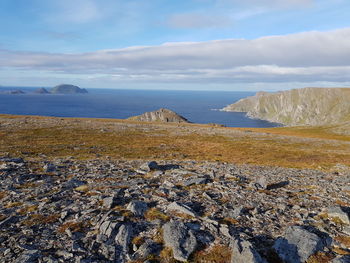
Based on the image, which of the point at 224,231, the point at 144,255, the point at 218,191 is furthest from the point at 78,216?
the point at 218,191

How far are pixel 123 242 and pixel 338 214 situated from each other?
1212 cm

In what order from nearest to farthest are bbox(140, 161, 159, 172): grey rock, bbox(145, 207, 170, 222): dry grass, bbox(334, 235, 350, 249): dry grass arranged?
bbox(334, 235, 350, 249): dry grass, bbox(145, 207, 170, 222): dry grass, bbox(140, 161, 159, 172): grey rock

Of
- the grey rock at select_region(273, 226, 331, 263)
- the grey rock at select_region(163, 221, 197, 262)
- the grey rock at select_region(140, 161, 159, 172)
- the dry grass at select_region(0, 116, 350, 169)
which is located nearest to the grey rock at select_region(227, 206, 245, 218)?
the grey rock at select_region(273, 226, 331, 263)

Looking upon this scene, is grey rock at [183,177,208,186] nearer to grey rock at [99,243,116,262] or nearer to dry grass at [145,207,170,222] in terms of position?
dry grass at [145,207,170,222]

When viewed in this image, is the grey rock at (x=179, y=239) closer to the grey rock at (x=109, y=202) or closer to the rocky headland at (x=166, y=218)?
the rocky headland at (x=166, y=218)

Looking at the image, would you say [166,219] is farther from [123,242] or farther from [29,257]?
[29,257]

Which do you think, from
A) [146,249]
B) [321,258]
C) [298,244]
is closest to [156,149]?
[146,249]

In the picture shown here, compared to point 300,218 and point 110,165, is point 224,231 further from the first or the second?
point 110,165

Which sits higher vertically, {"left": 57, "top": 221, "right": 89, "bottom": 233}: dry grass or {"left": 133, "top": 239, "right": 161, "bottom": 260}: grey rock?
{"left": 57, "top": 221, "right": 89, "bottom": 233}: dry grass

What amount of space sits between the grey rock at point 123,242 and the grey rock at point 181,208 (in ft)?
9.82

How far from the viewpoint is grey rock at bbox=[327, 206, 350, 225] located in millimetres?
12784

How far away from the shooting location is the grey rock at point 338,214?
41.9 ft

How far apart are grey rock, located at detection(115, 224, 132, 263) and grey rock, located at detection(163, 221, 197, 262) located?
5.62ft

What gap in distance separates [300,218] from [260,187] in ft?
16.9
